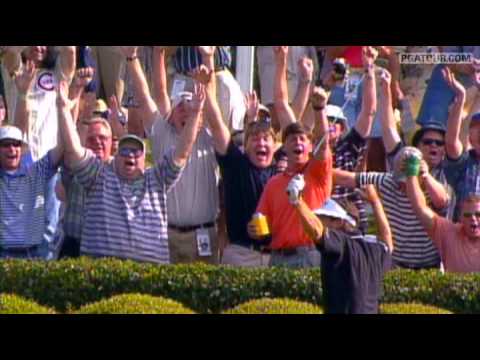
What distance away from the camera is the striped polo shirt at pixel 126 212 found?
40.0ft

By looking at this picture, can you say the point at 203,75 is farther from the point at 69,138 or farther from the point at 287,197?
the point at 287,197

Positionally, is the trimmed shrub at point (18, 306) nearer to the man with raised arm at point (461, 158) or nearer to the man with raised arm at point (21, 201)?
the man with raised arm at point (21, 201)

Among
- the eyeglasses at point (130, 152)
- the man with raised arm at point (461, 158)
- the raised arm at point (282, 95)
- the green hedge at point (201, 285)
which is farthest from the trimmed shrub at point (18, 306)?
the man with raised arm at point (461, 158)

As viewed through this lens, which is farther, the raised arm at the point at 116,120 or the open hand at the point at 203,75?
the raised arm at the point at 116,120

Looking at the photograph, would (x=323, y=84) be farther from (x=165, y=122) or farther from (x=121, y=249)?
(x=121, y=249)

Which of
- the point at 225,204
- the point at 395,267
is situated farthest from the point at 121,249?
the point at 395,267

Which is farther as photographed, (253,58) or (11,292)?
(253,58)

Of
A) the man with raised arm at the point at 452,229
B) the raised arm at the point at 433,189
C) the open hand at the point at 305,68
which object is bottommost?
the man with raised arm at the point at 452,229

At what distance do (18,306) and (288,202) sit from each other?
2188 mm

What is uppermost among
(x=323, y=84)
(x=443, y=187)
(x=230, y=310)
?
(x=323, y=84)

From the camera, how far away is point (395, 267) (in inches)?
478

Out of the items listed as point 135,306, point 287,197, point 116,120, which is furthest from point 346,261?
point 116,120

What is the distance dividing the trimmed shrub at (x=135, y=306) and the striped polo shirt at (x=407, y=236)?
1936mm

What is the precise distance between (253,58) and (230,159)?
141 cm
